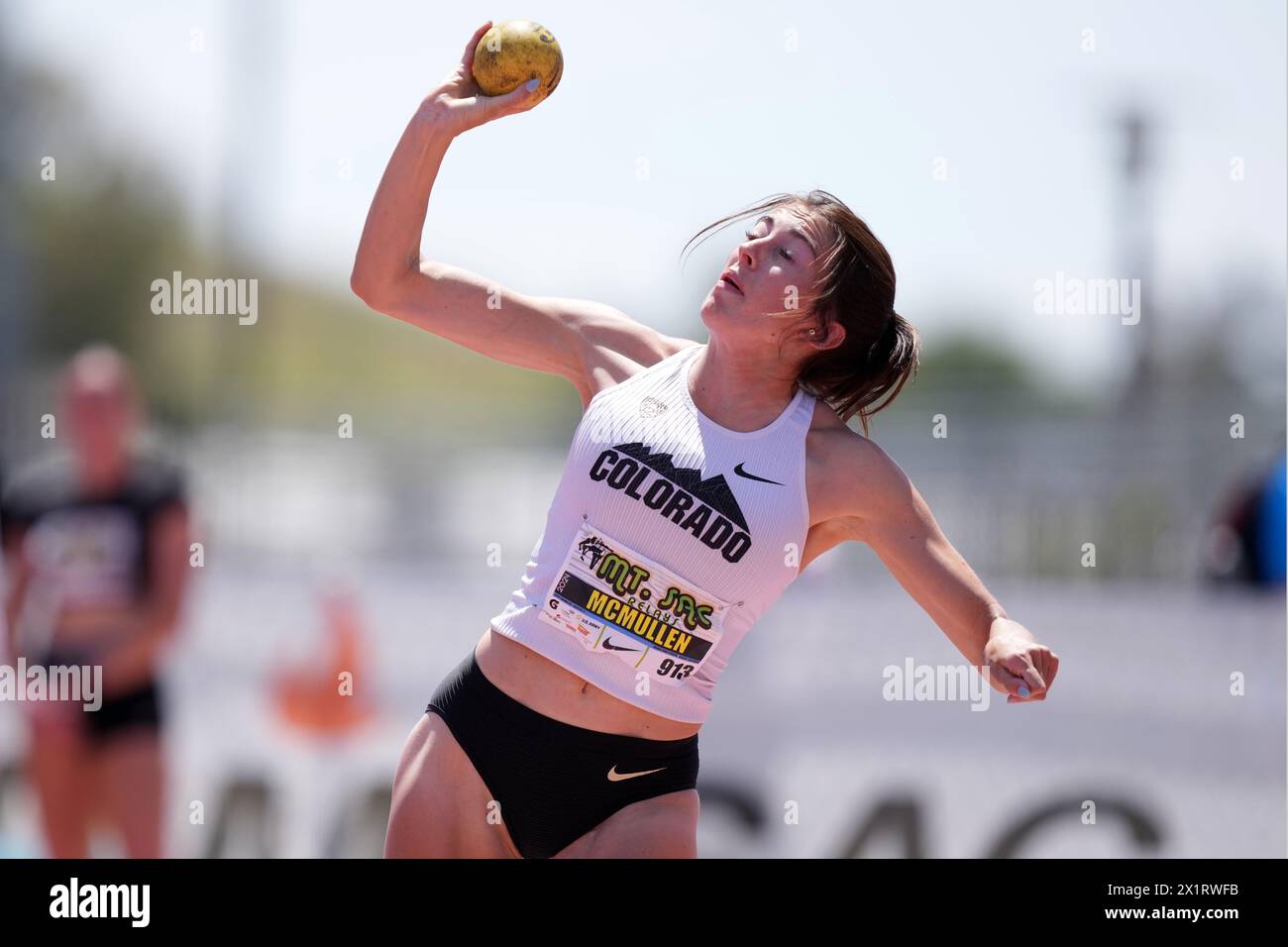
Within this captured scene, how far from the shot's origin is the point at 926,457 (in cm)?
1247

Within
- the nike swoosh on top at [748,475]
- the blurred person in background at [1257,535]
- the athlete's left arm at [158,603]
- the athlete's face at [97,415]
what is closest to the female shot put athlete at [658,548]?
the nike swoosh on top at [748,475]

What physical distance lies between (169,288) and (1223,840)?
5.65m

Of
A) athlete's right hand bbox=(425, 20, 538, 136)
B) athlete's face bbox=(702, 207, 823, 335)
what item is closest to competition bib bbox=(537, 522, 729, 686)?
athlete's face bbox=(702, 207, 823, 335)

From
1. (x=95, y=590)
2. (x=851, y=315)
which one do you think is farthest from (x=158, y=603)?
(x=851, y=315)

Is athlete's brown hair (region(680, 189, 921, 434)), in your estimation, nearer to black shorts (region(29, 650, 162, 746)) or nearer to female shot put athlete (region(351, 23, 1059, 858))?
female shot put athlete (region(351, 23, 1059, 858))

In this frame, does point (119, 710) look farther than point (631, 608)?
Yes

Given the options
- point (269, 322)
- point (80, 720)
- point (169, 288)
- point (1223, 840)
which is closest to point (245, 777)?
point (80, 720)

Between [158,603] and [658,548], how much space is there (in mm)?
3648

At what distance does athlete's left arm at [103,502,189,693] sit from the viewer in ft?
18.8

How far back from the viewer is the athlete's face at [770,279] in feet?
9.57

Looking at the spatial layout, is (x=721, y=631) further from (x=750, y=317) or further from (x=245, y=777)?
(x=245, y=777)

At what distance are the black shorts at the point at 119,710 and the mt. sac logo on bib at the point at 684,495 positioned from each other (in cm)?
365

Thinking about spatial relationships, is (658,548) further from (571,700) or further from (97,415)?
(97,415)

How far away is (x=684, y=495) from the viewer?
287cm
